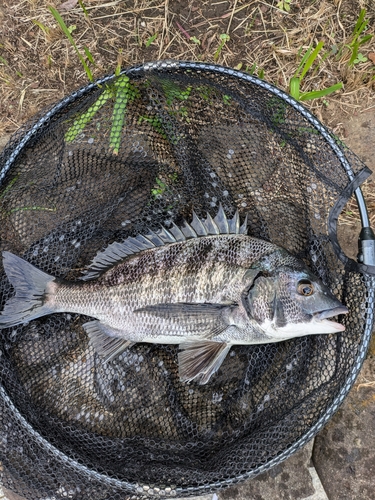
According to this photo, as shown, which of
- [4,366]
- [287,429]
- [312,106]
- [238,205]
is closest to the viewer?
[287,429]

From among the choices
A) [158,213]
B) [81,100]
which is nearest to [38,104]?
[81,100]

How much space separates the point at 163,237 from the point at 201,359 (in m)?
0.83

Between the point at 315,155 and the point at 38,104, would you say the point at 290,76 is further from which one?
the point at 38,104

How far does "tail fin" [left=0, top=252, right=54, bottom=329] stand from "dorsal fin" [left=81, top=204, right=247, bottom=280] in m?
0.29

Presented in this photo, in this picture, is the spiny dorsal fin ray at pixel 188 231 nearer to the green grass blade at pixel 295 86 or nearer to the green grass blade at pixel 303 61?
the green grass blade at pixel 295 86

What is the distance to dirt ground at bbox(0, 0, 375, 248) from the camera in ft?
10.9

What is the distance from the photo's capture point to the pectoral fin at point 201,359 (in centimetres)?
266

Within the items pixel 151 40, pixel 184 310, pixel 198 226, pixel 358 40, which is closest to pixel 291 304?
pixel 184 310

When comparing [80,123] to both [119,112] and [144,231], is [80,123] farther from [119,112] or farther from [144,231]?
[144,231]

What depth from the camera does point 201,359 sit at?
2.68m

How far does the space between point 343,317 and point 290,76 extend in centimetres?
196

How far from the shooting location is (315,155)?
8.83ft

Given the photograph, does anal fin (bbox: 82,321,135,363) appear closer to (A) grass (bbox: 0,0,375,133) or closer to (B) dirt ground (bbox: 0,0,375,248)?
(B) dirt ground (bbox: 0,0,375,248)

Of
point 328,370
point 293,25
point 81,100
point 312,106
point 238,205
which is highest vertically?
point 293,25
